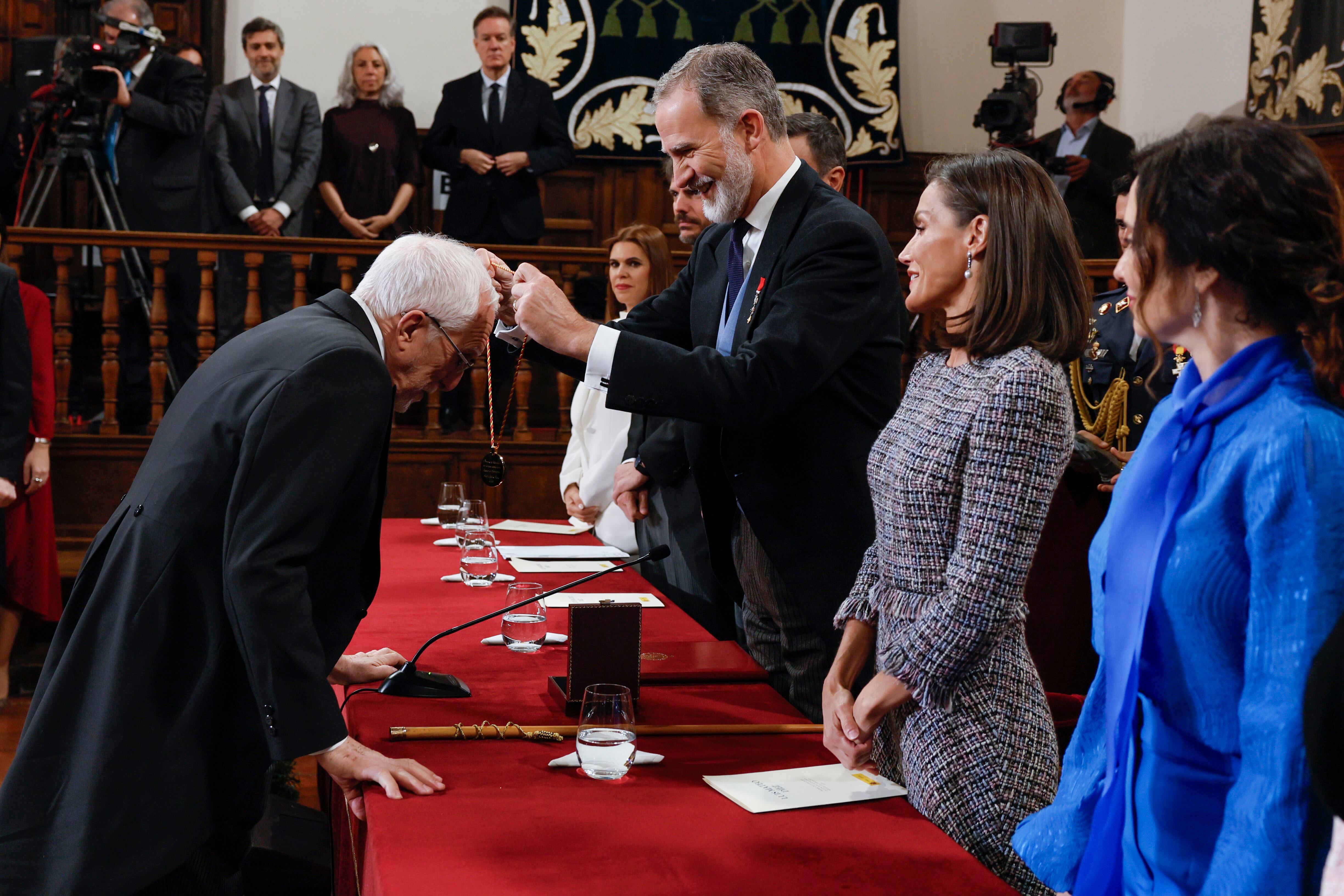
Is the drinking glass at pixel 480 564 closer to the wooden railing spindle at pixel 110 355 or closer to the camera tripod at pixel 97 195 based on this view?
the wooden railing spindle at pixel 110 355

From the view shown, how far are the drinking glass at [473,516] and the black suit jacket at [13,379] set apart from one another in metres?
2.15

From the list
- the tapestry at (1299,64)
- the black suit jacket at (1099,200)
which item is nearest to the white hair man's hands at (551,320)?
the black suit jacket at (1099,200)

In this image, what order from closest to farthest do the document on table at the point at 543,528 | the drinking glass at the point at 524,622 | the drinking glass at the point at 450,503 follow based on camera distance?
the drinking glass at the point at 524,622 < the drinking glass at the point at 450,503 < the document on table at the point at 543,528

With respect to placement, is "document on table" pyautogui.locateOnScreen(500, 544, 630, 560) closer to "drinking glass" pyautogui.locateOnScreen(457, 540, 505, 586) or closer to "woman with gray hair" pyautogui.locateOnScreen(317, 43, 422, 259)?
"drinking glass" pyautogui.locateOnScreen(457, 540, 505, 586)

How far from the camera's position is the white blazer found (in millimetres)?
3596

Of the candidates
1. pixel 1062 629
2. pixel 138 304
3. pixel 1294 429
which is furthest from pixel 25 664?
pixel 1294 429

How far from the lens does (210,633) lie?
1.58 meters

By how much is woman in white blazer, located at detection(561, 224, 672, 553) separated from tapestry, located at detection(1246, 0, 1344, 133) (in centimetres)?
324

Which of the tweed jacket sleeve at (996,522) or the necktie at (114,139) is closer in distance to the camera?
the tweed jacket sleeve at (996,522)

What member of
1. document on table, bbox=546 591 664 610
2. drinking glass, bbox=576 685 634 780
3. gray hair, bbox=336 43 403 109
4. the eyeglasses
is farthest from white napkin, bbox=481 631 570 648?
gray hair, bbox=336 43 403 109

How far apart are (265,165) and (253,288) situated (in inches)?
38.3

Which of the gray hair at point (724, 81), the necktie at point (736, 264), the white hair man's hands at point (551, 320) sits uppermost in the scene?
the gray hair at point (724, 81)

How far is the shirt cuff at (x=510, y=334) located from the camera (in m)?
2.41

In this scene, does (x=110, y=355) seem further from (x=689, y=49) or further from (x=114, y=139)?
(x=689, y=49)
